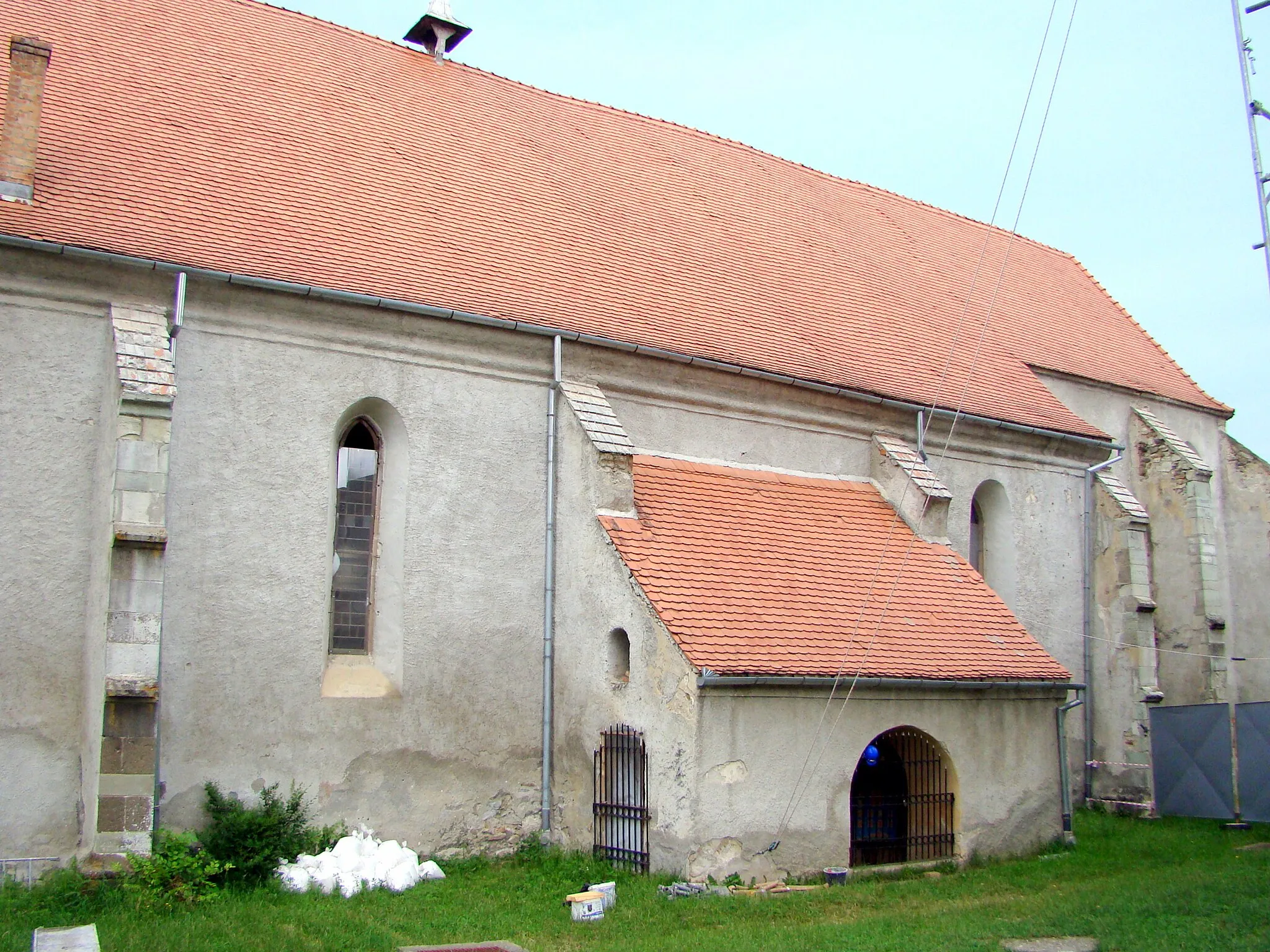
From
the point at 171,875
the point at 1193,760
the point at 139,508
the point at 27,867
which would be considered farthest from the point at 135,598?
the point at 1193,760

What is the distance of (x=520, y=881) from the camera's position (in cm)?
→ 1216

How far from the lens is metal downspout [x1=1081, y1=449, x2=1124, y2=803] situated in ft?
61.5

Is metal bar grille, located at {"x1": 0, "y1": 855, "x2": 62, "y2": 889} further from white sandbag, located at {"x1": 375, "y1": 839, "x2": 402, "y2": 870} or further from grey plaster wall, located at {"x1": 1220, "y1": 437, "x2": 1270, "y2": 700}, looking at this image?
grey plaster wall, located at {"x1": 1220, "y1": 437, "x2": 1270, "y2": 700}

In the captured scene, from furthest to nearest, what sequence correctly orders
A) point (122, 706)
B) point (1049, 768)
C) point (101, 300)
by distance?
point (1049, 768) < point (101, 300) < point (122, 706)

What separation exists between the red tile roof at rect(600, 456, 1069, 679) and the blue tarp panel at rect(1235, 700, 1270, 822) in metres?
3.64

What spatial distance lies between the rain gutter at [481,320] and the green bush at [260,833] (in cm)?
484

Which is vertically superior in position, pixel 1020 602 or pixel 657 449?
pixel 657 449

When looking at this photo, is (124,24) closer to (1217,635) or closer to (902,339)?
(902,339)

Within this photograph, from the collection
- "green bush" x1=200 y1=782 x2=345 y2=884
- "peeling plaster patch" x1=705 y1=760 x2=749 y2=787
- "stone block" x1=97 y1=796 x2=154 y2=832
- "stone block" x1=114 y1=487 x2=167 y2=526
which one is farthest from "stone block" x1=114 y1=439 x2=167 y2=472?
"peeling plaster patch" x1=705 y1=760 x2=749 y2=787

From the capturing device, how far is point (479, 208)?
15805 millimetres

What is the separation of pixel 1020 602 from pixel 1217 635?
4449 mm

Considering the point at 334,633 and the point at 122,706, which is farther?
the point at 334,633

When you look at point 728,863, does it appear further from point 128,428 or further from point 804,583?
point 128,428

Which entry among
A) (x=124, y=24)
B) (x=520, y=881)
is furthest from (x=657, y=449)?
(x=124, y=24)
